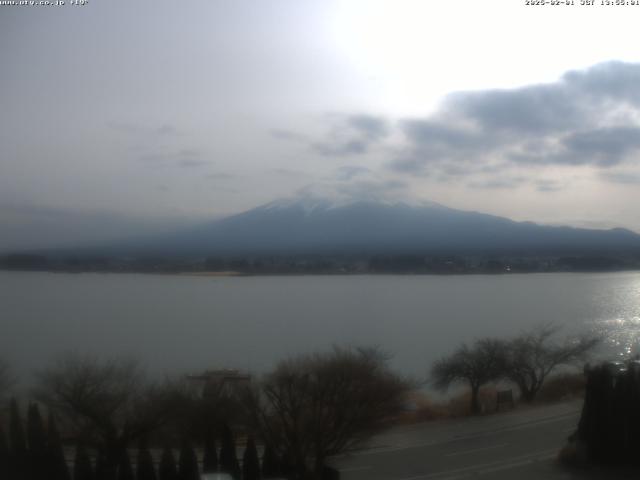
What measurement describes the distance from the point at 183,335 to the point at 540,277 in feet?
20.7

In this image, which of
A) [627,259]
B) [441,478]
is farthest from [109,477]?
[627,259]

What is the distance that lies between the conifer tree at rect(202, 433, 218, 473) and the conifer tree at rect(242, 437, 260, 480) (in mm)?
278

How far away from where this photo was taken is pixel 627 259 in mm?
9875

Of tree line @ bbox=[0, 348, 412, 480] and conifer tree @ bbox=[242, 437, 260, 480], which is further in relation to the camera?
conifer tree @ bbox=[242, 437, 260, 480]

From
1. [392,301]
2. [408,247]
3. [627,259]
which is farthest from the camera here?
[408,247]

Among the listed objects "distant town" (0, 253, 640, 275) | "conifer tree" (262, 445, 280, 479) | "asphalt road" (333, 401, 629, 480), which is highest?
"distant town" (0, 253, 640, 275)

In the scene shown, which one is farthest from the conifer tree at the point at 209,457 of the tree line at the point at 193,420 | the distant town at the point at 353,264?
the distant town at the point at 353,264

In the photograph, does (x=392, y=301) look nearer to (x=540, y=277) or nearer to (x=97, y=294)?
(x=540, y=277)

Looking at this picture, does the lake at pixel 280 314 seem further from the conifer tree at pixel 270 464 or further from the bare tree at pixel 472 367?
the conifer tree at pixel 270 464

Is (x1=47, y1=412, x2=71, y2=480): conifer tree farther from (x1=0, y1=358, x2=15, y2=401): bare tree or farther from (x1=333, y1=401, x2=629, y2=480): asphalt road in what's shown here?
(x1=333, y1=401, x2=629, y2=480): asphalt road

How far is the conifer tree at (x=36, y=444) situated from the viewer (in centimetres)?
537

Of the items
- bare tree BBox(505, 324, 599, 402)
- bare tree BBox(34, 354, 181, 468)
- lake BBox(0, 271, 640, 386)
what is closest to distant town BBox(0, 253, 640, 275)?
lake BBox(0, 271, 640, 386)

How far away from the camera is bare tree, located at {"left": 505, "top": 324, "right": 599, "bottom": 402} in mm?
8102

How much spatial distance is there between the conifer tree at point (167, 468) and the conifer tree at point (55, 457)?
2.69 feet
